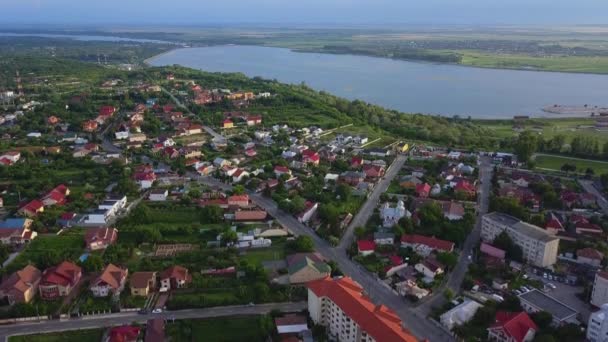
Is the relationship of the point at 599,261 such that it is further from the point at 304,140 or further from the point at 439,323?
the point at 304,140

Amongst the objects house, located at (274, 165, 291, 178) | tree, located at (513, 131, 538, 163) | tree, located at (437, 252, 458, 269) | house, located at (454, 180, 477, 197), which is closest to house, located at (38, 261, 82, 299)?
tree, located at (437, 252, 458, 269)

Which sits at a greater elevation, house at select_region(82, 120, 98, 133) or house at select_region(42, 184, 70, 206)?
house at select_region(82, 120, 98, 133)

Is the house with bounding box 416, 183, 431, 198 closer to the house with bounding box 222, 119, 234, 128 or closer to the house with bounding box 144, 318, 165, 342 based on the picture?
the house with bounding box 144, 318, 165, 342

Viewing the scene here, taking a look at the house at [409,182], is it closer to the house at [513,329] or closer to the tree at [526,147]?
the tree at [526,147]

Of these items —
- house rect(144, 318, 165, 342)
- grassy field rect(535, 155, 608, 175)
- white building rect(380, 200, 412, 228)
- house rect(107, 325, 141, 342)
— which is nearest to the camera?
house rect(107, 325, 141, 342)

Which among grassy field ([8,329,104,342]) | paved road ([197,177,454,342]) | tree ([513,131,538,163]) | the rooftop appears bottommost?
grassy field ([8,329,104,342])

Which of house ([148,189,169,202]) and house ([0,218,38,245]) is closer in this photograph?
house ([0,218,38,245])

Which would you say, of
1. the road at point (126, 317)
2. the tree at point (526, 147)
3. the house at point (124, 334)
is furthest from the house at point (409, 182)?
the house at point (124, 334)
